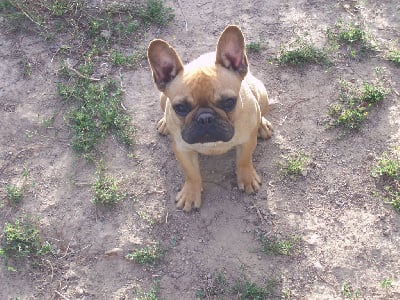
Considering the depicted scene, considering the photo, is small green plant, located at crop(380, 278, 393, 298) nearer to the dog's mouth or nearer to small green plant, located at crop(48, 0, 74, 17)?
the dog's mouth

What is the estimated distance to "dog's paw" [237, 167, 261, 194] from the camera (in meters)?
4.96

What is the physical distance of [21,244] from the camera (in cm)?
480

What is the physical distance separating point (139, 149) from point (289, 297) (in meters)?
2.15

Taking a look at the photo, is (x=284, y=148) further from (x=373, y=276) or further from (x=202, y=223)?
(x=373, y=276)

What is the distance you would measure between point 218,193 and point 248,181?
0.31 meters

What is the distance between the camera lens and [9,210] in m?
5.14

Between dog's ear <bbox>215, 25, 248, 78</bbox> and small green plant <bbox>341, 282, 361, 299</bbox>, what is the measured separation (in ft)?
6.32

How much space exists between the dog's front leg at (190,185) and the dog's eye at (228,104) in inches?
26.5

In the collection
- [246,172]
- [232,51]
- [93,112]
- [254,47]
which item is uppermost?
[232,51]

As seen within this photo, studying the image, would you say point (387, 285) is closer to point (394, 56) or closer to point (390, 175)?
point (390, 175)

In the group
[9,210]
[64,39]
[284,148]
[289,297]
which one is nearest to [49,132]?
[9,210]

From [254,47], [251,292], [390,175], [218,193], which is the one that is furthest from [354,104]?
[251,292]

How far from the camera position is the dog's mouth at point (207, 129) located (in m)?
4.12

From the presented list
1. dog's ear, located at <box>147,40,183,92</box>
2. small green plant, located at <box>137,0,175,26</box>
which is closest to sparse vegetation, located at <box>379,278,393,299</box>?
dog's ear, located at <box>147,40,183,92</box>
